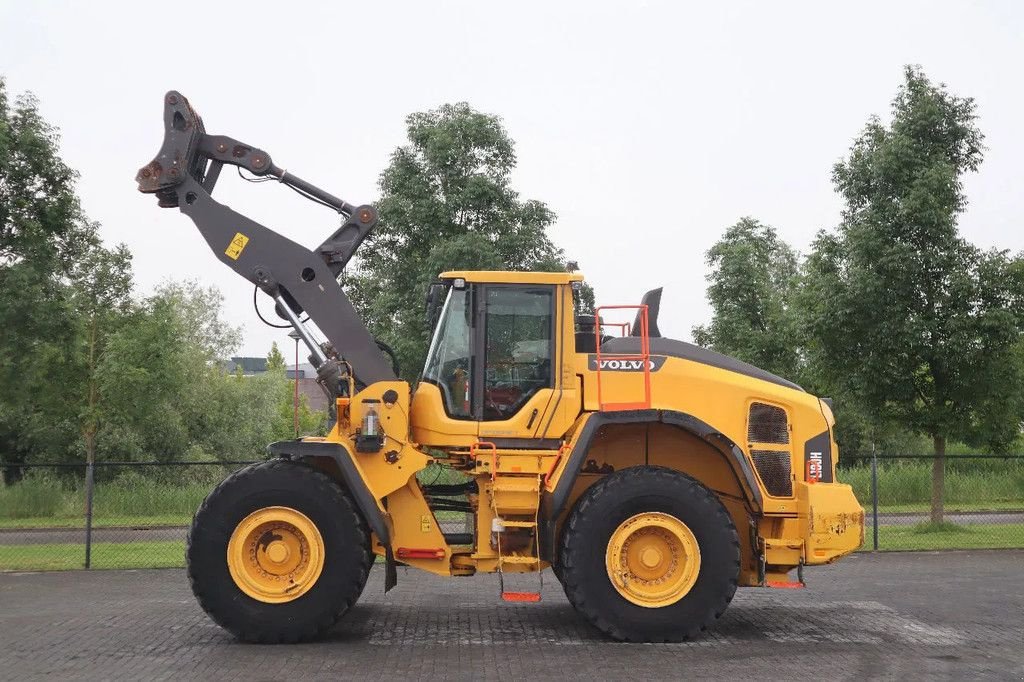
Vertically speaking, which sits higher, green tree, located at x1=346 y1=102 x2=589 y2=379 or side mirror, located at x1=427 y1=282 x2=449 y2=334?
green tree, located at x1=346 y1=102 x2=589 y2=379

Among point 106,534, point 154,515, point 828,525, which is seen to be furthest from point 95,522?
point 828,525

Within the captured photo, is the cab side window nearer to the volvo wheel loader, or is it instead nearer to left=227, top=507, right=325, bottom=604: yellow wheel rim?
the volvo wheel loader

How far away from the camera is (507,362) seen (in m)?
10.8

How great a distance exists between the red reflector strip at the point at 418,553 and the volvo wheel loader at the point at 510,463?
19mm

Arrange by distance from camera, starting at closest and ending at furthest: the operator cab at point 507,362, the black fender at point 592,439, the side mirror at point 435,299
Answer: the black fender at point 592,439 → the operator cab at point 507,362 → the side mirror at point 435,299

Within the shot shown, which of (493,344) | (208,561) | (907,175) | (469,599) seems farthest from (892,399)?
(208,561)

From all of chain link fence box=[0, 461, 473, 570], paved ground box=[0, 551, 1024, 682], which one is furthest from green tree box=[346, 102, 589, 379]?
paved ground box=[0, 551, 1024, 682]

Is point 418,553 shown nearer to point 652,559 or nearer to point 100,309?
point 652,559

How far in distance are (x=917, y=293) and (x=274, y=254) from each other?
39.7 ft

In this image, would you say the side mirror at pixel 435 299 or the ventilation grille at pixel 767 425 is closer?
the ventilation grille at pixel 767 425

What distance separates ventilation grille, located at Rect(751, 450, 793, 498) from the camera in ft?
35.5

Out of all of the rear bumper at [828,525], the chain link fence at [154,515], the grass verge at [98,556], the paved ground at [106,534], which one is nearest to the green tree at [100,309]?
the chain link fence at [154,515]

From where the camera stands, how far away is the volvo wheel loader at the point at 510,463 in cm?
1020

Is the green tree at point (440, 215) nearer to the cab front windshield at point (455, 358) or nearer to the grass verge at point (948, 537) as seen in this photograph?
the cab front windshield at point (455, 358)
